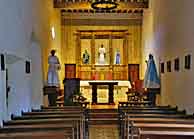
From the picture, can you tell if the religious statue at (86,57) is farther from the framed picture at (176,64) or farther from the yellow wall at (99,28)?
the framed picture at (176,64)

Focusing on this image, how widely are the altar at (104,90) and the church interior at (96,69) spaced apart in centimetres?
4

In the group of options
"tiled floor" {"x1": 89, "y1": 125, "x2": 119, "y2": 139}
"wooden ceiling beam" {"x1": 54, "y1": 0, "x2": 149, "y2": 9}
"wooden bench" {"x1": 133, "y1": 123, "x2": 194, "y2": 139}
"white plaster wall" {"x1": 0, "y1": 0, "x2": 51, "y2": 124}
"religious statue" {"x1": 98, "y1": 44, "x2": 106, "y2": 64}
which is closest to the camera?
"wooden bench" {"x1": 133, "y1": 123, "x2": 194, "y2": 139}

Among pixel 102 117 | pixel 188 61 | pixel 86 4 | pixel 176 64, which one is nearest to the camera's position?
pixel 188 61

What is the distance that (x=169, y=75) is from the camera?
375 inches

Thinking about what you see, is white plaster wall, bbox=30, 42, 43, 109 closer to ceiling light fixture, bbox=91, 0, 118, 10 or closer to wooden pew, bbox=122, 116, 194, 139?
ceiling light fixture, bbox=91, 0, 118, 10

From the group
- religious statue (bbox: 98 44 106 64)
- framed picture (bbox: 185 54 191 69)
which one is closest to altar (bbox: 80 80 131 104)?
religious statue (bbox: 98 44 106 64)

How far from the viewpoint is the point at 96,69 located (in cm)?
1639

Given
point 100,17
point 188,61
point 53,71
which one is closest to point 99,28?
point 100,17

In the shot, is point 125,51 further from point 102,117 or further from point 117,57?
point 102,117

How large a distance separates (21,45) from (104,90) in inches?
300

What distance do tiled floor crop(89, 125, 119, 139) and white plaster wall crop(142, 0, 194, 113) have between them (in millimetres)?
1447

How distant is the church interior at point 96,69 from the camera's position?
18.1ft

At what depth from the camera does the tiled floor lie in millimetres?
7688

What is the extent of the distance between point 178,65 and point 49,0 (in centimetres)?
576
